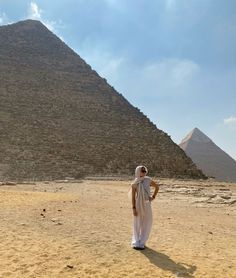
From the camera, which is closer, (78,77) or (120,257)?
(120,257)

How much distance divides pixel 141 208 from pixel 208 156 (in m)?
61.0

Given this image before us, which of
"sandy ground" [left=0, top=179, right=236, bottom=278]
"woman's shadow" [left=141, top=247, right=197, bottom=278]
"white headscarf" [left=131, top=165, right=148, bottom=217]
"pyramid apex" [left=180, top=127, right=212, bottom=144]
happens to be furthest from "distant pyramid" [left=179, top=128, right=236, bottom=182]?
"woman's shadow" [left=141, top=247, right=197, bottom=278]

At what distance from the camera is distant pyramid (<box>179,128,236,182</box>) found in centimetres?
6334

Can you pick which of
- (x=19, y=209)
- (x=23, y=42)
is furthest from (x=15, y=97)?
(x=19, y=209)

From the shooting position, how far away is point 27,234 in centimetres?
702

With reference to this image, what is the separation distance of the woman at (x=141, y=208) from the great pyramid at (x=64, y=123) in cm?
1951

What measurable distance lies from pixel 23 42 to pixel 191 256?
4624 cm

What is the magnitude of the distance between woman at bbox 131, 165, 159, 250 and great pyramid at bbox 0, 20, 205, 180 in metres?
19.5

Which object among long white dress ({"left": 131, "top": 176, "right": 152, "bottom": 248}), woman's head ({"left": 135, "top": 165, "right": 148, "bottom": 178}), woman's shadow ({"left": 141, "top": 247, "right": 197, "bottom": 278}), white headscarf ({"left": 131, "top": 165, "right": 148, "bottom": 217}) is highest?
woman's head ({"left": 135, "top": 165, "right": 148, "bottom": 178})

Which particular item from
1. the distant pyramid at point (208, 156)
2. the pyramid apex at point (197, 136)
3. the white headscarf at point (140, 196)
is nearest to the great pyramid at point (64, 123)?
the white headscarf at point (140, 196)

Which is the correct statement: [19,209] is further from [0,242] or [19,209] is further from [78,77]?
[78,77]

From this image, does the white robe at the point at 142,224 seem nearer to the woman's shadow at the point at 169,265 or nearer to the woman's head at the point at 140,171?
the woman's head at the point at 140,171

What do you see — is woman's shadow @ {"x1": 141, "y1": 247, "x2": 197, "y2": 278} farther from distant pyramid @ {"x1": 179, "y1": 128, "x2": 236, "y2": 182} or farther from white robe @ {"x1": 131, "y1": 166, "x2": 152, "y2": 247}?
distant pyramid @ {"x1": 179, "y1": 128, "x2": 236, "y2": 182}

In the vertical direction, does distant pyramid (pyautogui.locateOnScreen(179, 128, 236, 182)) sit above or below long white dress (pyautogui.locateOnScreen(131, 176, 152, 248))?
above
